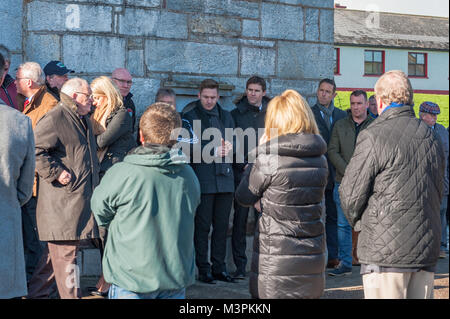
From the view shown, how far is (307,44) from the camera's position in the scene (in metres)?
8.56

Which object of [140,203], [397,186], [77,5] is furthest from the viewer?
[77,5]

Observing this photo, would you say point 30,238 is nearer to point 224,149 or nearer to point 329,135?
point 224,149

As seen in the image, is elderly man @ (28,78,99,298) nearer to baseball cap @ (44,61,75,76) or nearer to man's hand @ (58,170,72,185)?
man's hand @ (58,170,72,185)

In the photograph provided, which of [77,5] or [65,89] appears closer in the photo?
[65,89]

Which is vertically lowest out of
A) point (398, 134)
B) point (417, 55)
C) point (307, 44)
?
point (398, 134)

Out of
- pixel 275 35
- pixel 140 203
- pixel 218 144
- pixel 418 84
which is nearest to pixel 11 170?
pixel 140 203

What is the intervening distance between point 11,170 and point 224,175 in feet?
11.2

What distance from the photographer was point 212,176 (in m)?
7.12

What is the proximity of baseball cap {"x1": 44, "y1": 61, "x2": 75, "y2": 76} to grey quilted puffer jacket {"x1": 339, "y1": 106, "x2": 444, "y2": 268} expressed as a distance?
11.0 ft

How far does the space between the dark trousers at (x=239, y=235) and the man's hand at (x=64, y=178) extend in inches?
105

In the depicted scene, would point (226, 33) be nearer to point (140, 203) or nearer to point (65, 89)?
point (65, 89)

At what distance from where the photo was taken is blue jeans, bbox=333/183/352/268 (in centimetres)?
782

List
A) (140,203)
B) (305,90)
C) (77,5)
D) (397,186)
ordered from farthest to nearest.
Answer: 1. (305,90)
2. (77,5)
3. (397,186)
4. (140,203)

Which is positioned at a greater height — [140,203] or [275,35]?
[275,35]
